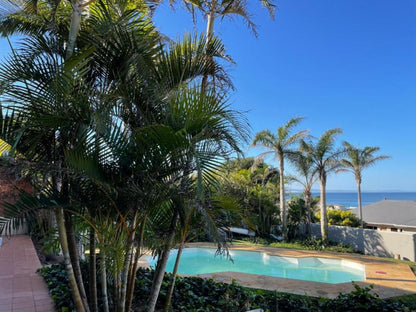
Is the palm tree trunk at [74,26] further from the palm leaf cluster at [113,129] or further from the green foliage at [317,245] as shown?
the green foliage at [317,245]

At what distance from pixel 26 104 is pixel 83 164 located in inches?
28.9

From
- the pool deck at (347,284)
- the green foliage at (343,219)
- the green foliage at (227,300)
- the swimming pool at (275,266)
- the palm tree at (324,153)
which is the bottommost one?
the swimming pool at (275,266)

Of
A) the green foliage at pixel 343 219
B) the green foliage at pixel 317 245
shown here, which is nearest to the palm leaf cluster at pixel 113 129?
the green foliage at pixel 317 245

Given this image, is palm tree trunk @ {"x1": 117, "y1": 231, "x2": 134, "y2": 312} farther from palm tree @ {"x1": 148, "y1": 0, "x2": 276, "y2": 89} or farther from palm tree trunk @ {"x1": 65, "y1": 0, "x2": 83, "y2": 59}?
palm tree @ {"x1": 148, "y1": 0, "x2": 276, "y2": 89}

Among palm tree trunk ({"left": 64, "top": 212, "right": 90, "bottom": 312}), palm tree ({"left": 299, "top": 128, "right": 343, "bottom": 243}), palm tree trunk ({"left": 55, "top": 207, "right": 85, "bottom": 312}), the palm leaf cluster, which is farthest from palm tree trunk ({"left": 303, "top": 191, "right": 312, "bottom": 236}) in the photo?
palm tree trunk ({"left": 55, "top": 207, "right": 85, "bottom": 312})

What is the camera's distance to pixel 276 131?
16.2m

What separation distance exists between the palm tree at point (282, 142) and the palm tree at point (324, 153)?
0.56 meters

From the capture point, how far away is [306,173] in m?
16.6

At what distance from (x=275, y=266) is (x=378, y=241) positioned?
576 centimetres

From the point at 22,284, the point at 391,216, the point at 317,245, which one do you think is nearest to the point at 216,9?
the point at 22,284

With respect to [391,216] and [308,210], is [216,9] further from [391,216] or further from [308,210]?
[391,216]

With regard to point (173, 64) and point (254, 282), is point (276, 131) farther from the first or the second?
point (173, 64)

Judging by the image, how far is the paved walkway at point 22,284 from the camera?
172 inches

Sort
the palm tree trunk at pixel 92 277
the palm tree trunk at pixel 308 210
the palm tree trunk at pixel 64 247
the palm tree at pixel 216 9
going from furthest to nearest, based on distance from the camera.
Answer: the palm tree trunk at pixel 308 210 < the palm tree at pixel 216 9 < the palm tree trunk at pixel 92 277 < the palm tree trunk at pixel 64 247
